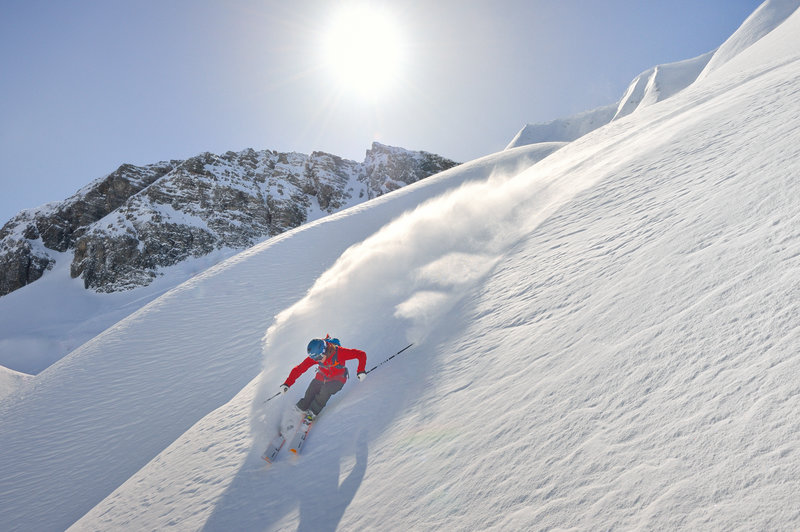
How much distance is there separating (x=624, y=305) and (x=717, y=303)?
83 cm

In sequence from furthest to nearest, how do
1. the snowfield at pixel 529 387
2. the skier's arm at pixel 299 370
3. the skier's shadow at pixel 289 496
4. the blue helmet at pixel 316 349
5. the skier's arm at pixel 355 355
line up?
the skier's arm at pixel 299 370
the skier's arm at pixel 355 355
the blue helmet at pixel 316 349
the skier's shadow at pixel 289 496
the snowfield at pixel 529 387

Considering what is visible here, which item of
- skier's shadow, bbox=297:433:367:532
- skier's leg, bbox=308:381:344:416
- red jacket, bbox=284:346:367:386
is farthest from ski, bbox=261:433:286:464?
skier's shadow, bbox=297:433:367:532

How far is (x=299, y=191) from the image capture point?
67.5m

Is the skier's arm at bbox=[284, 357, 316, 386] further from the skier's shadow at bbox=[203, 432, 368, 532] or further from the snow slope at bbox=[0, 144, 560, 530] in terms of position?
the snow slope at bbox=[0, 144, 560, 530]

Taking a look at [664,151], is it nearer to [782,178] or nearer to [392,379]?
[782,178]

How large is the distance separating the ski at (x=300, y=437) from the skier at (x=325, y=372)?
15 centimetres

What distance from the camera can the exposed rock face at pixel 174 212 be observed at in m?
45.2

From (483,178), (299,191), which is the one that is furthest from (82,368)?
(299,191)

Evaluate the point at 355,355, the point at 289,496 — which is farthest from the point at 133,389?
the point at 289,496

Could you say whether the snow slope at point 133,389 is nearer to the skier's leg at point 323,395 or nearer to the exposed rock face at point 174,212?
the skier's leg at point 323,395

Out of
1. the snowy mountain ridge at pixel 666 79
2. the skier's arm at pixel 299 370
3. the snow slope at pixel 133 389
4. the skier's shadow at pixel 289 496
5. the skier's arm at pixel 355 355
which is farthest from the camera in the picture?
the snowy mountain ridge at pixel 666 79

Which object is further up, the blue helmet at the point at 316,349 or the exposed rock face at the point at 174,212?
the exposed rock face at the point at 174,212

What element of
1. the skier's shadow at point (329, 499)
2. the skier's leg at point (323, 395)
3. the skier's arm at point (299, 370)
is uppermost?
the skier's arm at point (299, 370)

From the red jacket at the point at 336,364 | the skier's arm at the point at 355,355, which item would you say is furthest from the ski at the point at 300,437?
the skier's arm at the point at 355,355
